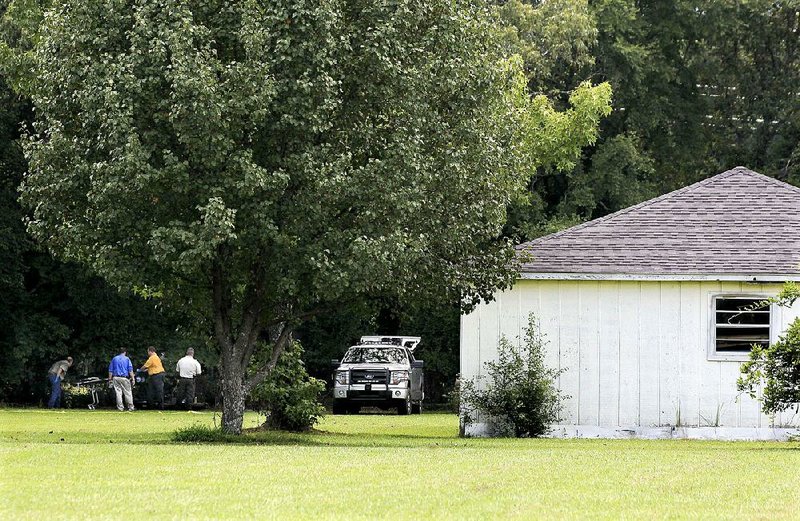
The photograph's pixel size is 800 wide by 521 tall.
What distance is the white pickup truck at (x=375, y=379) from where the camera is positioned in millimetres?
37375

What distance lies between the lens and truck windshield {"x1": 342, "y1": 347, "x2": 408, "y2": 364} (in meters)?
38.0

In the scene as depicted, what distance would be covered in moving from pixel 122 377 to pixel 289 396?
533 inches

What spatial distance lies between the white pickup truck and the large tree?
14.1m

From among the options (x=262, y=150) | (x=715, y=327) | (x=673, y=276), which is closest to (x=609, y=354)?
(x=673, y=276)

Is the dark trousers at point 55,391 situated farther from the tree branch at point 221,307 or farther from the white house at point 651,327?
the tree branch at point 221,307

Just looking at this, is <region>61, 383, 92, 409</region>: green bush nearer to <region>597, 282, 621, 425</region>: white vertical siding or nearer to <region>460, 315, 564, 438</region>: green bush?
<region>460, 315, 564, 438</region>: green bush

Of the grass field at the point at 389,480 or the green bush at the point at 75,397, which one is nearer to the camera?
the grass field at the point at 389,480

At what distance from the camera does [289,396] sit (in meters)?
25.7

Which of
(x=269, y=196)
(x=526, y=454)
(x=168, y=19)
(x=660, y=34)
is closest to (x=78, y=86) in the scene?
(x=168, y=19)

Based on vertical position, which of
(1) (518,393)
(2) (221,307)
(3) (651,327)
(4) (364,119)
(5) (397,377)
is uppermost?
(4) (364,119)

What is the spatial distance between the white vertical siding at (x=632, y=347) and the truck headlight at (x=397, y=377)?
37.8 feet

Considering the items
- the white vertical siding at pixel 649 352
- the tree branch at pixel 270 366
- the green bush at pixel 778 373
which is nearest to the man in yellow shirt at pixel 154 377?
the tree branch at pixel 270 366

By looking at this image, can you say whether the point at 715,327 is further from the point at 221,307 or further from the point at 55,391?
the point at 55,391

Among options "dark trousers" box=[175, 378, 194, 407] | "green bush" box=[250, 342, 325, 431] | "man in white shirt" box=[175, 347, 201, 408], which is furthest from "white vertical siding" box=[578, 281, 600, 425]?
"dark trousers" box=[175, 378, 194, 407]
